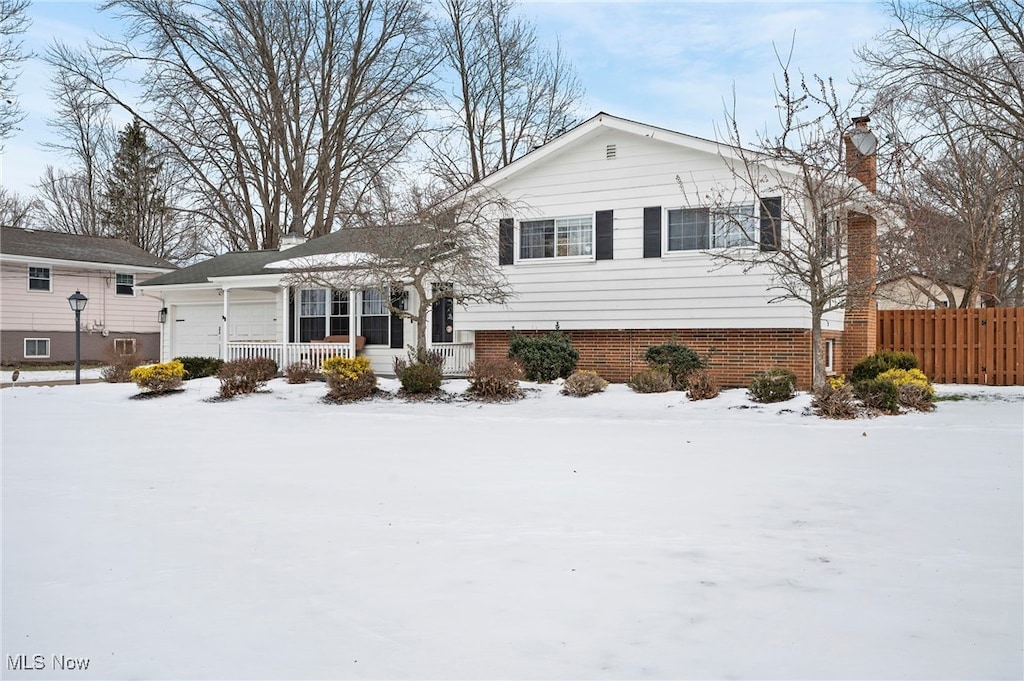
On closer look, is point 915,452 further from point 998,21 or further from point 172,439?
point 998,21

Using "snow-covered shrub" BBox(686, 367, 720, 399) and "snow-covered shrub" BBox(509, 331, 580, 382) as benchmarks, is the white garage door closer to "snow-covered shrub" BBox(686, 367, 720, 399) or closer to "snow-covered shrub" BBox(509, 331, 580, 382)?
"snow-covered shrub" BBox(509, 331, 580, 382)

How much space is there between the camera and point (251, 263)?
23.7 meters

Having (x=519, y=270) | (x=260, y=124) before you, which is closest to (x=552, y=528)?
(x=519, y=270)

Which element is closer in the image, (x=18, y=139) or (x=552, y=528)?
(x=552, y=528)

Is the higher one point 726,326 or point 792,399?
point 726,326

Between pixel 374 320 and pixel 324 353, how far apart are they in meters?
1.71

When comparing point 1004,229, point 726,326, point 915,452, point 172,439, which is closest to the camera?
point 915,452

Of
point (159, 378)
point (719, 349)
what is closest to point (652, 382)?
point (719, 349)

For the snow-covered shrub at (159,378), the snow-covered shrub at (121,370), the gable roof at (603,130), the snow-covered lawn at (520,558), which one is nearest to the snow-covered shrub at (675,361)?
the gable roof at (603,130)

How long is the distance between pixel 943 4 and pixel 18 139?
2348cm

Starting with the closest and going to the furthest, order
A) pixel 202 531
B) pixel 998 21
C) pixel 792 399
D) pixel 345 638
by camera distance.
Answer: pixel 345 638
pixel 202 531
pixel 792 399
pixel 998 21

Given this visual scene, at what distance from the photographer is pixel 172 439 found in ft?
35.4

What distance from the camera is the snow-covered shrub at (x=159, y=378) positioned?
56.0 feet

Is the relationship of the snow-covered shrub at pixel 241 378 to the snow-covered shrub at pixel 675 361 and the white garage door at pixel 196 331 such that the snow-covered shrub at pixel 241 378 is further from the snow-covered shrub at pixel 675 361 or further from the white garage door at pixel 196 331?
the snow-covered shrub at pixel 675 361
